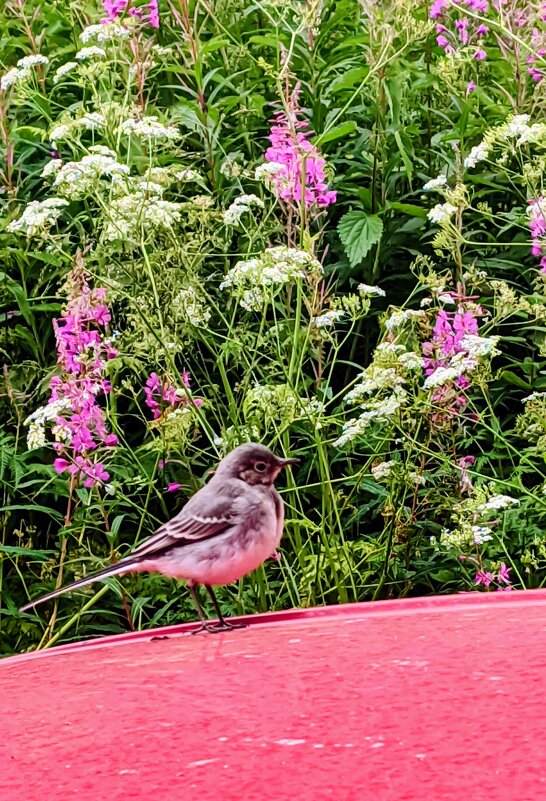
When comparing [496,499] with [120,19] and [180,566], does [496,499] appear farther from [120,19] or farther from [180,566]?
[120,19]

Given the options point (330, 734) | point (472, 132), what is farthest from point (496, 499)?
point (330, 734)

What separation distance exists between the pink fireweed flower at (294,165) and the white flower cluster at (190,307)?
34 cm

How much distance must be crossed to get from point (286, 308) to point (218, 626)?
2.13 meters

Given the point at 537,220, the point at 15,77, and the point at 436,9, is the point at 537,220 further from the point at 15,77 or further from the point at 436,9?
the point at 15,77

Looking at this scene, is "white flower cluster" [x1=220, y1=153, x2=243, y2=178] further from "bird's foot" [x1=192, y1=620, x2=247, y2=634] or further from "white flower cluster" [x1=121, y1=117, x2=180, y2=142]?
"bird's foot" [x1=192, y1=620, x2=247, y2=634]

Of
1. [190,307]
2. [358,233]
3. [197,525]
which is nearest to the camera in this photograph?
[197,525]

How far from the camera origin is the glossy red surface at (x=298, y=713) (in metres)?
0.62

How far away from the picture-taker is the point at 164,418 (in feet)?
9.22

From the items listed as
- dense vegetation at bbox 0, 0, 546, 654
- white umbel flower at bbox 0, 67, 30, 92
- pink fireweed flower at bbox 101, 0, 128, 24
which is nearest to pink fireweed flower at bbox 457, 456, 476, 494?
dense vegetation at bbox 0, 0, 546, 654

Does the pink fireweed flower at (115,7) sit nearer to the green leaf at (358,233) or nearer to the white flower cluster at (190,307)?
the green leaf at (358,233)

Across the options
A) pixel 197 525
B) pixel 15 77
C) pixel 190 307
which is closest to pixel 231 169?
pixel 190 307

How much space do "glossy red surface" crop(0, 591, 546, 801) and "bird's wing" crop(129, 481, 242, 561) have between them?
2.30 ft

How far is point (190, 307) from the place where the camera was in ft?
9.32

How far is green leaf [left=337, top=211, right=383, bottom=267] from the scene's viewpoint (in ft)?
10.7
